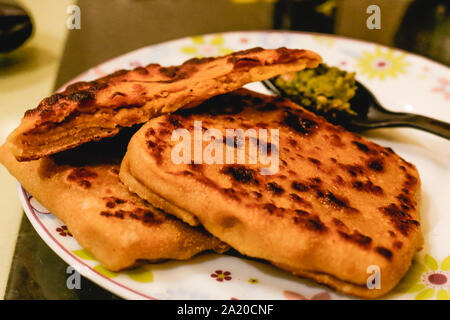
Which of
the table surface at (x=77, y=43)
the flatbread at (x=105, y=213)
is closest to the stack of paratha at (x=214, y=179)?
the flatbread at (x=105, y=213)

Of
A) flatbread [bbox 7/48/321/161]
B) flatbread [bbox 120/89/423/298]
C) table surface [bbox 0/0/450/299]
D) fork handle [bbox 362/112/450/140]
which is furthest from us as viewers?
fork handle [bbox 362/112/450/140]

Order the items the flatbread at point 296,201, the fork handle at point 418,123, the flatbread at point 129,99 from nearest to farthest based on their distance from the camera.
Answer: the flatbread at point 296,201, the flatbread at point 129,99, the fork handle at point 418,123

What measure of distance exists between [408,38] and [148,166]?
2546 millimetres

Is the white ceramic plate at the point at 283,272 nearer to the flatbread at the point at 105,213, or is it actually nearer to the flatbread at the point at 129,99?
the flatbread at the point at 105,213

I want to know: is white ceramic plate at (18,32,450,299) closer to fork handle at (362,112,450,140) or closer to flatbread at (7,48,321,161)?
fork handle at (362,112,450,140)

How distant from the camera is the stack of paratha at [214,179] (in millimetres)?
1432

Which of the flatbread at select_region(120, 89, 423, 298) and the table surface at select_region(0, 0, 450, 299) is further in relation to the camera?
the table surface at select_region(0, 0, 450, 299)

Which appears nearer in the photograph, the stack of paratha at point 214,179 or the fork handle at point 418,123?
the stack of paratha at point 214,179

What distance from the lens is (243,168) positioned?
157cm

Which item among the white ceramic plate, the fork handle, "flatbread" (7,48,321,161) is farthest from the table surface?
the fork handle

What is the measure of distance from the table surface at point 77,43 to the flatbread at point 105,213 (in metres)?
0.27

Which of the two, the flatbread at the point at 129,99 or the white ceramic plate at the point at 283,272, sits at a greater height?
the flatbread at the point at 129,99

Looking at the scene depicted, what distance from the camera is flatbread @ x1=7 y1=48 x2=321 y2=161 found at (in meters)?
1.56
